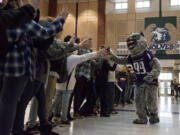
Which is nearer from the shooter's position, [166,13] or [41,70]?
[41,70]

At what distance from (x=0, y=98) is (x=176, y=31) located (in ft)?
33.9

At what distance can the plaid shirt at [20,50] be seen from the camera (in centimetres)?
106

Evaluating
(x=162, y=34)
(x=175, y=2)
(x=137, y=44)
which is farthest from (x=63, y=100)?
(x=175, y=2)

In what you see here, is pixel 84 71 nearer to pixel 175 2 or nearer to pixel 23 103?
pixel 23 103

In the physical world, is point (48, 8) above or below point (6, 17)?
above

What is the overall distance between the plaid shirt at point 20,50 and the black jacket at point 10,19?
0.03 m

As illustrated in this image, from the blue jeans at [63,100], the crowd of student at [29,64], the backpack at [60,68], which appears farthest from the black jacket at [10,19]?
the blue jeans at [63,100]

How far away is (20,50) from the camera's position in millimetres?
1113

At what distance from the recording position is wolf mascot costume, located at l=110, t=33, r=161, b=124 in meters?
2.83

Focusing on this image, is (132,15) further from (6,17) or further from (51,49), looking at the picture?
(6,17)

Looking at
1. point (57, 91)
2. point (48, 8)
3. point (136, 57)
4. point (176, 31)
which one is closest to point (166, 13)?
point (176, 31)

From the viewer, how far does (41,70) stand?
1.67 m

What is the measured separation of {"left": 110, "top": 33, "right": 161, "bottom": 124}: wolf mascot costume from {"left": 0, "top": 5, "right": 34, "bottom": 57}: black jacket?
213cm

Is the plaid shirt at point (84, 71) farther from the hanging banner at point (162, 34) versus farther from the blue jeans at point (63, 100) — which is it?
the hanging banner at point (162, 34)
